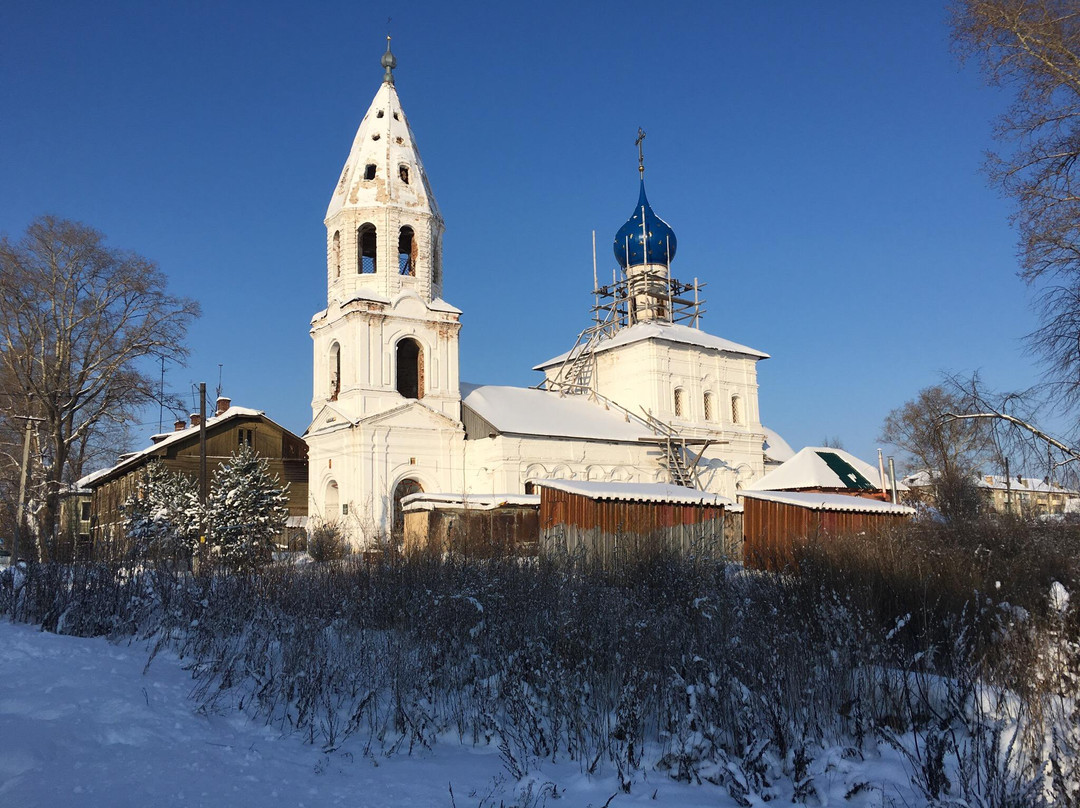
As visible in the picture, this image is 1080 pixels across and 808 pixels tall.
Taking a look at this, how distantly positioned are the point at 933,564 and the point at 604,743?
514 cm

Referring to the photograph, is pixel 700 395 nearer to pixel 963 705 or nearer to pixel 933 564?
pixel 933 564

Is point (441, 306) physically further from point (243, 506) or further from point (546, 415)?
point (243, 506)

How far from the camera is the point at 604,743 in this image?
18.5 ft

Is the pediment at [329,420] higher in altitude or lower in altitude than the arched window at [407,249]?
lower

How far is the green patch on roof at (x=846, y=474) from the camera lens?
2878cm

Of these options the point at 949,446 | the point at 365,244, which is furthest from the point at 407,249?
the point at 949,446

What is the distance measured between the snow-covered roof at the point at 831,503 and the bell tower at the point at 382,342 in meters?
12.4

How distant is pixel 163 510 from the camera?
61.1 ft

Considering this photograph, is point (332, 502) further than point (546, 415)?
No

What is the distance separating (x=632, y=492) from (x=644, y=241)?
80.8 feet

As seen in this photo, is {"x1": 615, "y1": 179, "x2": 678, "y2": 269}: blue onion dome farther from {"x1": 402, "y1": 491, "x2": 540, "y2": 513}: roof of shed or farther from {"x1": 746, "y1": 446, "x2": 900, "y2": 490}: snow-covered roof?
{"x1": 402, "y1": 491, "x2": 540, "y2": 513}: roof of shed

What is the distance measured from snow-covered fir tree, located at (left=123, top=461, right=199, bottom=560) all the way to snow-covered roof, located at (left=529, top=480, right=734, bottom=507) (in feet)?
23.0

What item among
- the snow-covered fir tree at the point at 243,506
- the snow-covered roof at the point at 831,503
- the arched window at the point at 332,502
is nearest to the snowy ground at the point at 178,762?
Result: the snow-covered fir tree at the point at 243,506

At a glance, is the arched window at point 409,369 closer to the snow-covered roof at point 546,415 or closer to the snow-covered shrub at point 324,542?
the snow-covered roof at point 546,415
